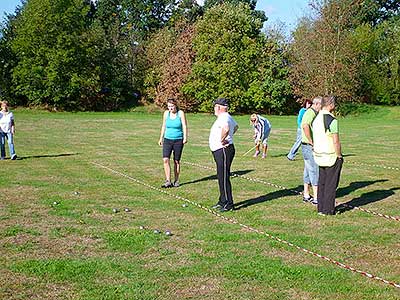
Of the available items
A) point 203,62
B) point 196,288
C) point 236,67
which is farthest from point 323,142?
point 203,62

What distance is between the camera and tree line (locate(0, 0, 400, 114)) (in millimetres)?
44812

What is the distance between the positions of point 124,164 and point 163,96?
33.9 metres

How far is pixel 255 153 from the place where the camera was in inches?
670

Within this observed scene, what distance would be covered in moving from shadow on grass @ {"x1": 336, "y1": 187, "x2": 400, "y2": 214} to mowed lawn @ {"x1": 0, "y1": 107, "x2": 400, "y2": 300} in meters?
0.02

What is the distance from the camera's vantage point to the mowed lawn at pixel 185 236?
5.33 m

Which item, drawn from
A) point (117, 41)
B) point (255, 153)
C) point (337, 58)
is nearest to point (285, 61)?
point (337, 58)

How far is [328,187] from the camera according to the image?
8.43 metres

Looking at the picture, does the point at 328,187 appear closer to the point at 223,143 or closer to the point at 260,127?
the point at 223,143

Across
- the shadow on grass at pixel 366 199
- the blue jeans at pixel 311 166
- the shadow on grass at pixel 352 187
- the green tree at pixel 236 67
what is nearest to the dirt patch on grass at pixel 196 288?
the shadow on grass at pixel 366 199

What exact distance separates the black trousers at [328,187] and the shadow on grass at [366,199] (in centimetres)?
35

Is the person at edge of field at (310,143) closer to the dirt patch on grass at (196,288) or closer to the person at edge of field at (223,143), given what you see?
the person at edge of field at (223,143)

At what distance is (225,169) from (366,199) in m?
3.13

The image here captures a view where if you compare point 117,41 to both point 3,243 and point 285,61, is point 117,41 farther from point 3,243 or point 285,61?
point 3,243

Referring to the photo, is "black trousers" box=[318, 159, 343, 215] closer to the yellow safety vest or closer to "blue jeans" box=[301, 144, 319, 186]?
the yellow safety vest
